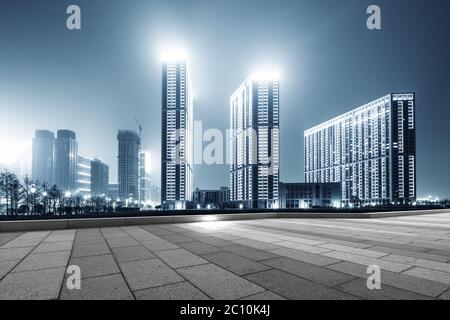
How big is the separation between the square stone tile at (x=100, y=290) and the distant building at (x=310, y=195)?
153563mm

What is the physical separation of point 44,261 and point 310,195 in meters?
160

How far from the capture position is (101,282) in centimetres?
445

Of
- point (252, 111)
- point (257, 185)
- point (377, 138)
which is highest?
point (252, 111)

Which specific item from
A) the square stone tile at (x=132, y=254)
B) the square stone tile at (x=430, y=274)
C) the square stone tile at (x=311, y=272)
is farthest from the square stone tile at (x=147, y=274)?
the square stone tile at (x=430, y=274)

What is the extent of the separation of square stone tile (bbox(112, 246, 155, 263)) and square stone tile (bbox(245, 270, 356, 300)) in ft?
10.3

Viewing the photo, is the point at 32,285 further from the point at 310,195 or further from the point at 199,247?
the point at 310,195

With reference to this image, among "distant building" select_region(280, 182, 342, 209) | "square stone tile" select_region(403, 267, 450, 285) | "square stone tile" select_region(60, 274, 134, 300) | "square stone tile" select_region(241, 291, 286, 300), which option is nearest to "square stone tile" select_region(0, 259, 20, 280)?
"square stone tile" select_region(60, 274, 134, 300)

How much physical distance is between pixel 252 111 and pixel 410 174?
112 m

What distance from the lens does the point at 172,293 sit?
12.9 ft

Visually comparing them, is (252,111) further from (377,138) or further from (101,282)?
(101,282)

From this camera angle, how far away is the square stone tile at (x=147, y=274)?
4395 millimetres

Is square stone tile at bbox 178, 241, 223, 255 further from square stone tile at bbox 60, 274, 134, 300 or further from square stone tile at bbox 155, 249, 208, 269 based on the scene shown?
square stone tile at bbox 60, 274, 134, 300

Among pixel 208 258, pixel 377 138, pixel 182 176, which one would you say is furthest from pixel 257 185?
pixel 208 258

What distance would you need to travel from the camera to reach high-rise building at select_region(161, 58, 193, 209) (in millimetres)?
159750
